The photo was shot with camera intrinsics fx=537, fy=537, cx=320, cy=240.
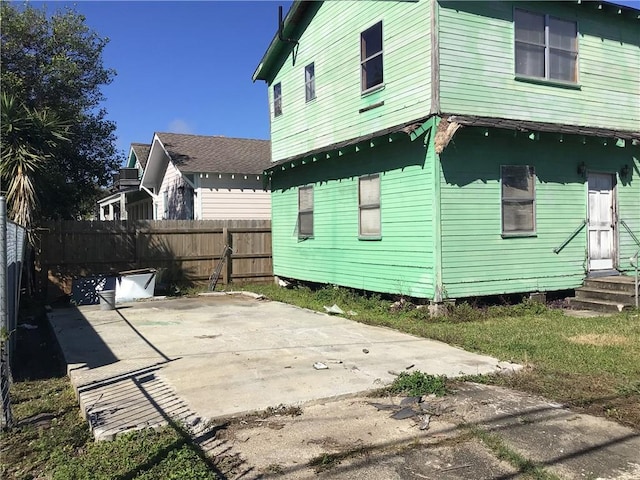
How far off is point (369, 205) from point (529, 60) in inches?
166

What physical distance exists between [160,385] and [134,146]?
896 inches

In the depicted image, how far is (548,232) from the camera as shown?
10617mm

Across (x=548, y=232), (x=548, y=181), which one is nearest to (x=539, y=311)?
(x=548, y=232)

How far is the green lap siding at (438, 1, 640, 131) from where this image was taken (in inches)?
378

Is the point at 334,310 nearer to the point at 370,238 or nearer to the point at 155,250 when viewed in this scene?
the point at 370,238

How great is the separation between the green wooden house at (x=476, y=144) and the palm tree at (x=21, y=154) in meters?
5.91

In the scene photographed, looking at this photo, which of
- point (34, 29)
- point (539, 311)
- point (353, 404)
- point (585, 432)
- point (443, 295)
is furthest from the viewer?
point (34, 29)

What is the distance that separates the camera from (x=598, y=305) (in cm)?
1029

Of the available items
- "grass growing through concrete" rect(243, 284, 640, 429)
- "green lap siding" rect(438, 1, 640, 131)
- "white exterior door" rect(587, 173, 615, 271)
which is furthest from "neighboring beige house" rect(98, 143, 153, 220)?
"white exterior door" rect(587, 173, 615, 271)

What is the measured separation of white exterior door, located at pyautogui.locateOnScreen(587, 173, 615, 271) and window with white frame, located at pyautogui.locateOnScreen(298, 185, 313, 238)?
648 centimetres

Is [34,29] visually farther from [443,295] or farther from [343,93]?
[443,295]

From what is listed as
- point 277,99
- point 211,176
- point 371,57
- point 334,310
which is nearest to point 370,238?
point 334,310

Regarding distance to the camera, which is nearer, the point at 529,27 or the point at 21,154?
the point at 529,27

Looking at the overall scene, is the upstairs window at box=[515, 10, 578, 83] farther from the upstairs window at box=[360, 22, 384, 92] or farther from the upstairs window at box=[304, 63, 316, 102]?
the upstairs window at box=[304, 63, 316, 102]
